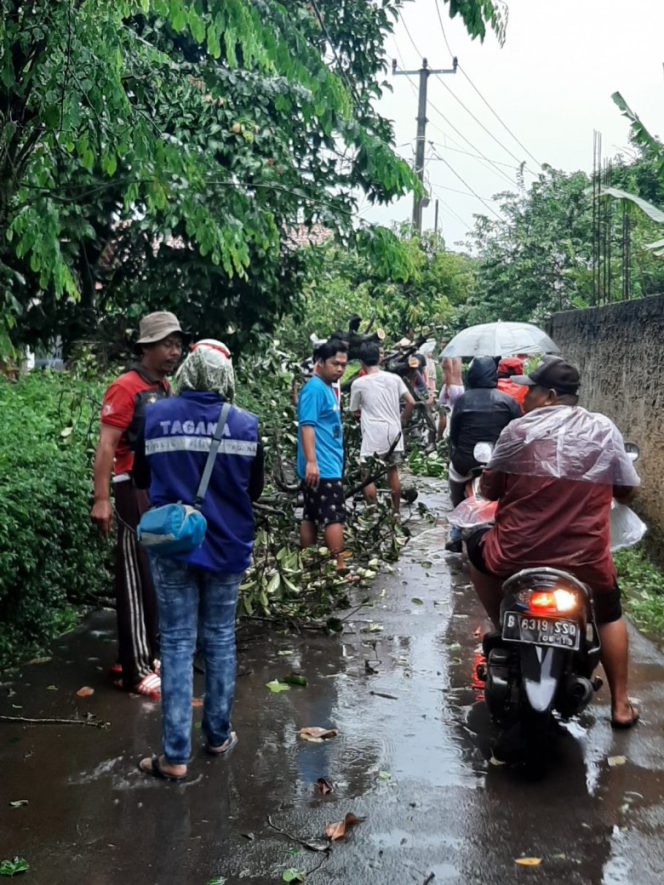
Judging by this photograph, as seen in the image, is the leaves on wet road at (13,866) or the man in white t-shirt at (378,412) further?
the man in white t-shirt at (378,412)

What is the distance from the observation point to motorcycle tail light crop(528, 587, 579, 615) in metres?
4.42

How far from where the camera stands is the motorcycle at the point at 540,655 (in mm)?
4395

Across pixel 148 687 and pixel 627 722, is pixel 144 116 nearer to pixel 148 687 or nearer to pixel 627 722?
pixel 148 687

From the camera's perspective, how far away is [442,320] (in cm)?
2988

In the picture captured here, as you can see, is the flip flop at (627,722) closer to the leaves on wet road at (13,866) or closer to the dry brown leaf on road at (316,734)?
the dry brown leaf on road at (316,734)

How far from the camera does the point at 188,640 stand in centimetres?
441

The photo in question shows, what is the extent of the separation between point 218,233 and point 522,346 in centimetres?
601

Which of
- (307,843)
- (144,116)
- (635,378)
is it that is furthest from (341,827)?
(635,378)

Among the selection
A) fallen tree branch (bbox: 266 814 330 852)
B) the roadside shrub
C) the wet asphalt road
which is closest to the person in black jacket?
the wet asphalt road

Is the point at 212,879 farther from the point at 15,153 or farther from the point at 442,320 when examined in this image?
the point at 442,320

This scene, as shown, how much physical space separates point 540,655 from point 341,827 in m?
1.17

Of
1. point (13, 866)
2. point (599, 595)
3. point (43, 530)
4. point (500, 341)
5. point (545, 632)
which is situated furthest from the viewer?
point (500, 341)

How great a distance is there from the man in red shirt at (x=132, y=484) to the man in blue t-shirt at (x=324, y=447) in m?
2.38

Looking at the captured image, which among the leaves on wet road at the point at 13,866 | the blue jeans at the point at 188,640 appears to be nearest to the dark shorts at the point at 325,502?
the blue jeans at the point at 188,640
